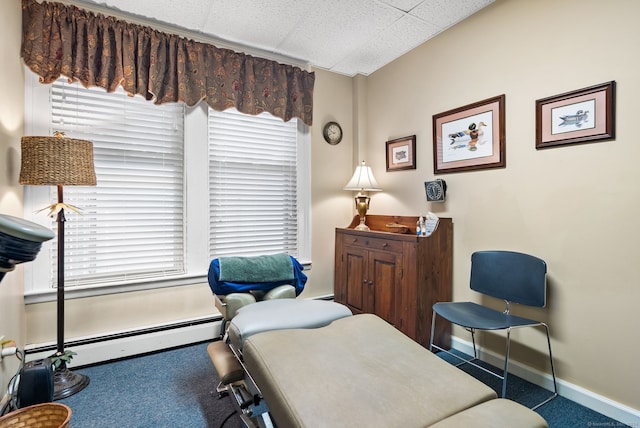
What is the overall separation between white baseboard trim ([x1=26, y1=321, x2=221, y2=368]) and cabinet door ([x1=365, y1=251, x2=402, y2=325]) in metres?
1.37

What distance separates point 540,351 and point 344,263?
5.20 ft

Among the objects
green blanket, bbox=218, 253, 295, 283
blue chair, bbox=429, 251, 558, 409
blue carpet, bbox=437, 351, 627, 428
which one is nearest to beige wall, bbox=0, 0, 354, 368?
green blanket, bbox=218, 253, 295, 283

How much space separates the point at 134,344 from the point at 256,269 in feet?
3.73

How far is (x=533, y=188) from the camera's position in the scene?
205 cm

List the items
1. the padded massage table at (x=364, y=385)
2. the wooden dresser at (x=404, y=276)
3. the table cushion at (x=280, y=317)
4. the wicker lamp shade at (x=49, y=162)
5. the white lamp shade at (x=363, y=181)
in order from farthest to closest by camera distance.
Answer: the white lamp shade at (x=363, y=181) → the wooden dresser at (x=404, y=276) → the wicker lamp shade at (x=49, y=162) → the table cushion at (x=280, y=317) → the padded massage table at (x=364, y=385)

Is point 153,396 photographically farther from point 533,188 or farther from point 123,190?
point 533,188

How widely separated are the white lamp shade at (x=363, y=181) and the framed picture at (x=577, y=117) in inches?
55.4

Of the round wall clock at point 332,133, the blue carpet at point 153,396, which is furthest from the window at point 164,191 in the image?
the blue carpet at point 153,396

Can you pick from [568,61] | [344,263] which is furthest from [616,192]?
[344,263]

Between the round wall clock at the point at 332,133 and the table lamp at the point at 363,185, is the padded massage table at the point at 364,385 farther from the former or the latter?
the round wall clock at the point at 332,133

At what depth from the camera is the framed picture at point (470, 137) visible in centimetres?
222

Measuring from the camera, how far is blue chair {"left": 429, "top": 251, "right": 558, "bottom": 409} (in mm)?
1847

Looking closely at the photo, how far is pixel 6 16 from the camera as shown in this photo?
5.92 ft

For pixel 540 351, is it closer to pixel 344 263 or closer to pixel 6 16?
pixel 344 263
